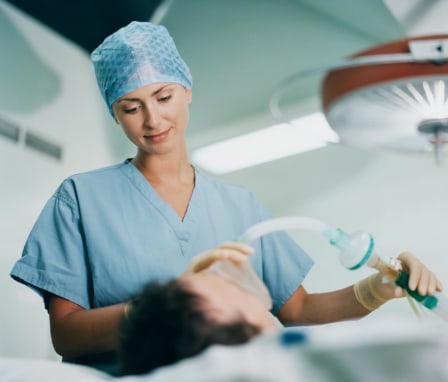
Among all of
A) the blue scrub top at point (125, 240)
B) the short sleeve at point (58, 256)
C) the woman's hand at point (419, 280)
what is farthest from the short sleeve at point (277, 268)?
the short sleeve at point (58, 256)

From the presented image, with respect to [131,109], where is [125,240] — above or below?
below

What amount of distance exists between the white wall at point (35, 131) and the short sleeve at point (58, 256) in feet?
3.45

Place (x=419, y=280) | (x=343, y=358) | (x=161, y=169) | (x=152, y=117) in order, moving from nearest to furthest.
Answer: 1. (x=343, y=358)
2. (x=419, y=280)
3. (x=152, y=117)
4. (x=161, y=169)

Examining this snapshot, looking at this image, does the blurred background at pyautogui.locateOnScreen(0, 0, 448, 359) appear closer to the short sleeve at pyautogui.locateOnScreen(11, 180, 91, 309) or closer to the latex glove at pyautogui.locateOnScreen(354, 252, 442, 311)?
the latex glove at pyautogui.locateOnScreen(354, 252, 442, 311)

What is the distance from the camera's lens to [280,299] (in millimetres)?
1633

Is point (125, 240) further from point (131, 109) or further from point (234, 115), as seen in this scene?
point (234, 115)

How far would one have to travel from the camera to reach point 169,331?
3.02 feet

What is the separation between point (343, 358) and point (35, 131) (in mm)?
2341

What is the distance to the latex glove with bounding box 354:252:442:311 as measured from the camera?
1.26 meters

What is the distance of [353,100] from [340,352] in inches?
26.5

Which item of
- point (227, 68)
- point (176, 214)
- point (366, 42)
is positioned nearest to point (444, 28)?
point (366, 42)

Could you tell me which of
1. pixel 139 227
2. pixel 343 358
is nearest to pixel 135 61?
pixel 139 227

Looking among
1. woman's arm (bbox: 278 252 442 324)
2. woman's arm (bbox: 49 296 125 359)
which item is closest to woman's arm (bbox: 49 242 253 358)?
woman's arm (bbox: 49 296 125 359)

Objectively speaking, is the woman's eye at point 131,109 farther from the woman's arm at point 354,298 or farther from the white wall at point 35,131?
the white wall at point 35,131
